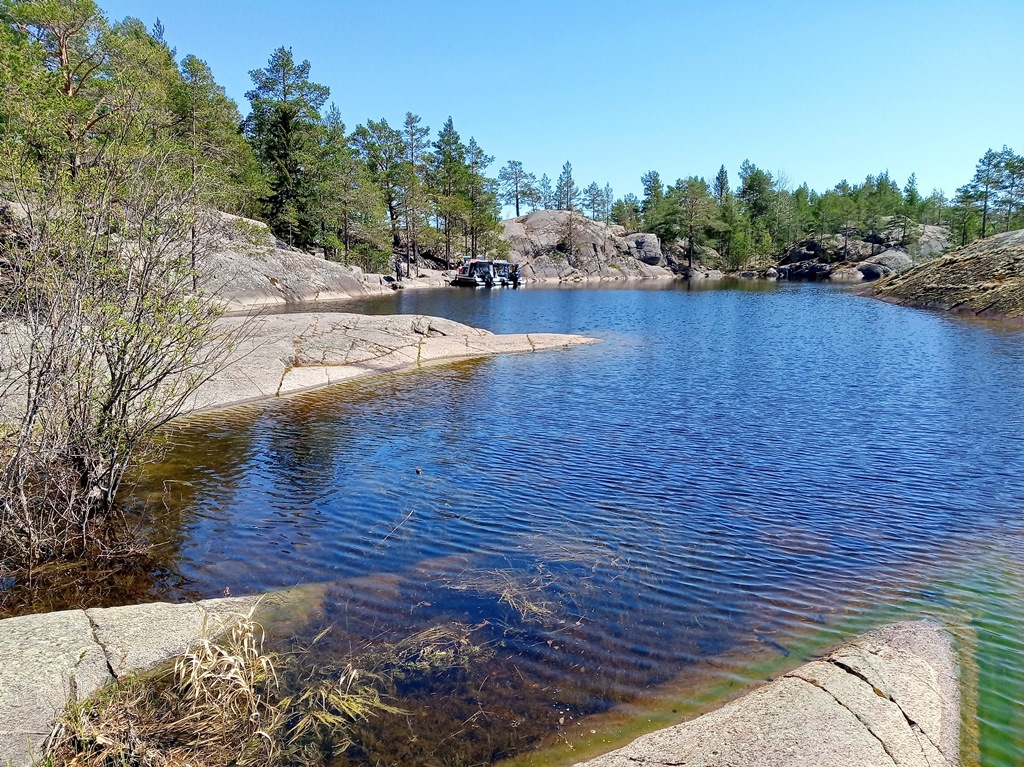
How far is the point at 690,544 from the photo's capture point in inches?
378

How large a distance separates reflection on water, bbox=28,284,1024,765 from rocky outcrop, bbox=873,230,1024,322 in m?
26.2

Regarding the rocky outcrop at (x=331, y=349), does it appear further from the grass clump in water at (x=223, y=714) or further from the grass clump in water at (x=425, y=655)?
the grass clump in water at (x=223, y=714)

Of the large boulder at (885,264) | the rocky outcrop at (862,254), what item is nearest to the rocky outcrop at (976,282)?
the large boulder at (885,264)

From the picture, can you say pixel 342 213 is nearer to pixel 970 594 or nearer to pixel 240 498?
pixel 240 498

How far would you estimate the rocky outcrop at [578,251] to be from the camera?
A: 11106 centimetres

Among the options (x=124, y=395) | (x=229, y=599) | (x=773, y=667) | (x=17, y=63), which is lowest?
(x=773, y=667)

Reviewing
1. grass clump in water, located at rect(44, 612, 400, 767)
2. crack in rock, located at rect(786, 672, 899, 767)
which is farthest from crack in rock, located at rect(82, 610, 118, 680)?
crack in rock, located at rect(786, 672, 899, 767)

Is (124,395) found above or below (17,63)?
below

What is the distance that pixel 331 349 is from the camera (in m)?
23.0

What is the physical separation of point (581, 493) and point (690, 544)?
2552 mm

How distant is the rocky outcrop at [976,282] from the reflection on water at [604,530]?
26.2m

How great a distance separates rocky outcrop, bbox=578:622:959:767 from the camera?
5.03 m

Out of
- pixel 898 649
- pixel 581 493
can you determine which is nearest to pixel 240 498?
pixel 581 493

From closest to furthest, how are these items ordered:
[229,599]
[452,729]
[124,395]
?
[452,729] → [229,599] → [124,395]
